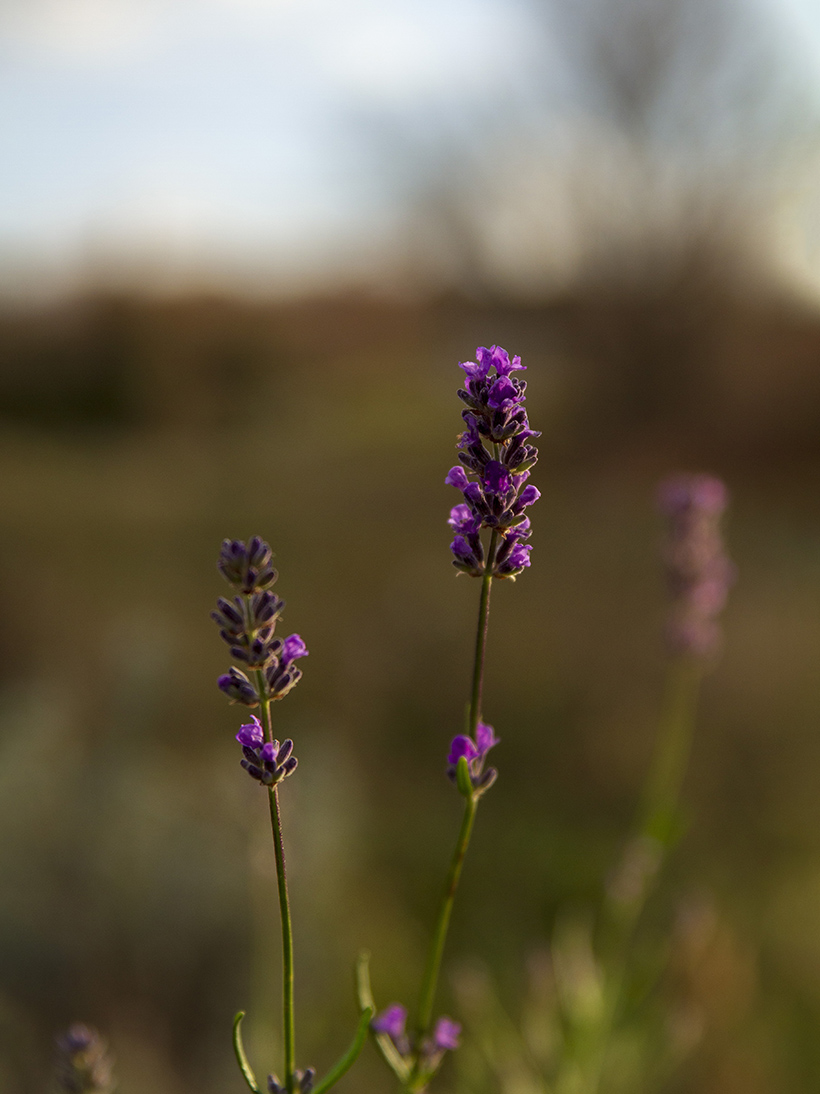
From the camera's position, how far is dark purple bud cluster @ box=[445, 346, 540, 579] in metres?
0.60

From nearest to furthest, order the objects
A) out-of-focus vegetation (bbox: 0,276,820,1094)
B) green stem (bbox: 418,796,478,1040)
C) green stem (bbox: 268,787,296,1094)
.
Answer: green stem (bbox: 268,787,296,1094), green stem (bbox: 418,796,478,1040), out-of-focus vegetation (bbox: 0,276,820,1094)

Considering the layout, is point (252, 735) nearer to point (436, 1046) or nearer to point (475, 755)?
point (475, 755)

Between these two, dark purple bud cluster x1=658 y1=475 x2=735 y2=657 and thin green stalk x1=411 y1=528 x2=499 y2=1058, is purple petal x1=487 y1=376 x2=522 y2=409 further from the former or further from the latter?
dark purple bud cluster x1=658 y1=475 x2=735 y2=657

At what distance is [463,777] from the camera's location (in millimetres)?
612

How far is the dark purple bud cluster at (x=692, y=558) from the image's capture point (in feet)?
4.08

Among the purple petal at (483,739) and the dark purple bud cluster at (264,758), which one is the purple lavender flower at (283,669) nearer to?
the dark purple bud cluster at (264,758)

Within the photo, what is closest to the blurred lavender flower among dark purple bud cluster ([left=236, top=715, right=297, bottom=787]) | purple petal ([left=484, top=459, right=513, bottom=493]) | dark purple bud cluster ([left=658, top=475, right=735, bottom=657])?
dark purple bud cluster ([left=236, top=715, right=297, bottom=787])

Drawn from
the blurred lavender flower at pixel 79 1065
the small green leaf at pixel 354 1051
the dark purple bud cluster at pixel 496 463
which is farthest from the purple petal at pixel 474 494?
the blurred lavender flower at pixel 79 1065

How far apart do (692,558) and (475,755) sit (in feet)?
2.37

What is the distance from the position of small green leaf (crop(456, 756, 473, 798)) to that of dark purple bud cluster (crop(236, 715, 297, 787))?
11 cm

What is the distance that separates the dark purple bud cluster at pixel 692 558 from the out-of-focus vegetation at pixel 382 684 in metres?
0.38

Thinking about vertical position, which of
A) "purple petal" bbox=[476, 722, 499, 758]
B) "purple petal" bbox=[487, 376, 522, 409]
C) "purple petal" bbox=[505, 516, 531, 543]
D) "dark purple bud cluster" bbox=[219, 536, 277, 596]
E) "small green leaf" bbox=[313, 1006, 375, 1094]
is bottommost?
"small green leaf" bbox=[313, 1006, 375, 1094]

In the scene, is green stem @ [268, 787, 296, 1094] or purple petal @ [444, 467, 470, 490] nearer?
green stem @ [268, 787, 296, 1094]

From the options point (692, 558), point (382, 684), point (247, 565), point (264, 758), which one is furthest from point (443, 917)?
point (382, 684)
